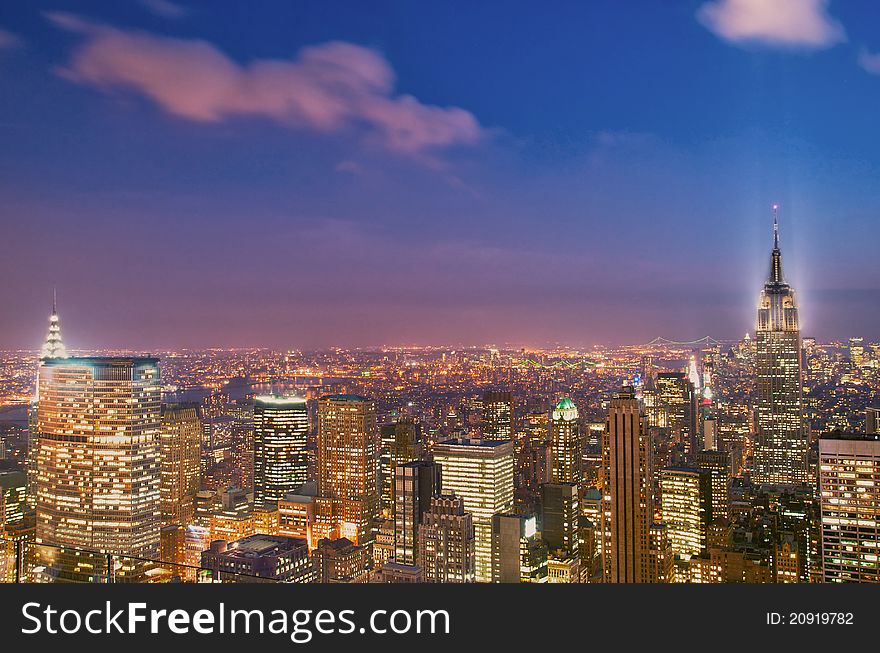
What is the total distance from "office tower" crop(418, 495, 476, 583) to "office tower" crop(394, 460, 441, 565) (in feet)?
0.38

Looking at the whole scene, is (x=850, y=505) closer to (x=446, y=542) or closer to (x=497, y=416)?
(x=497, y=416)

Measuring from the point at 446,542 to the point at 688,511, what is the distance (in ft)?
10.1

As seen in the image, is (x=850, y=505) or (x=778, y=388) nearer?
(x=850, y=505)

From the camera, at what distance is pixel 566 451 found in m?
8.86

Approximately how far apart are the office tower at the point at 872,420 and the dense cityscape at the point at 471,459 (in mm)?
16

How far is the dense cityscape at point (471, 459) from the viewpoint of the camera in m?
6.07

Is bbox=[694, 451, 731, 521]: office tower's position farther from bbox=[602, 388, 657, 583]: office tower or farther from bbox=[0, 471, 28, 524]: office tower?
bbox=[0, 471, 28, 524]: office tower

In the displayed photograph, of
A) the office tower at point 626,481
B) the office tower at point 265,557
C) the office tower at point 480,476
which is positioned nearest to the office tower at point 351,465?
the office tower at point 480,476

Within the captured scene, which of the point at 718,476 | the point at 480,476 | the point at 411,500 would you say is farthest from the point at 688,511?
the point at 411,500

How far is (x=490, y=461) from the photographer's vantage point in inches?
347

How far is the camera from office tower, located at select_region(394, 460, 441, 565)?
313 inches
